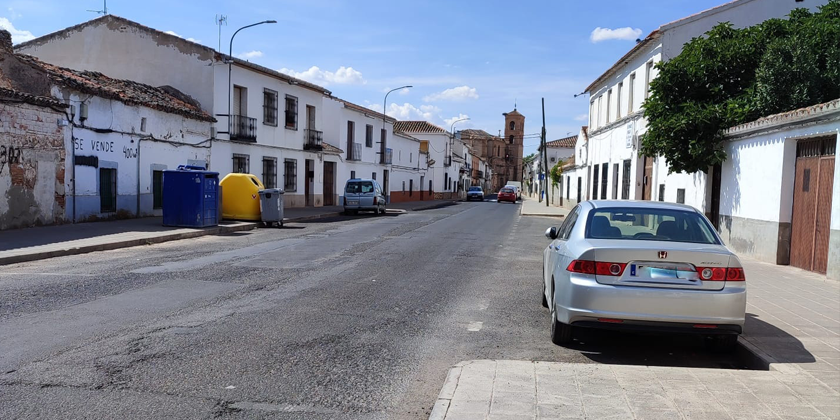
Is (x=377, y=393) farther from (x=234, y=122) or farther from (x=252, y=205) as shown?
(x=234, y=122)

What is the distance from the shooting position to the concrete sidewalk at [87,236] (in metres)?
11.7

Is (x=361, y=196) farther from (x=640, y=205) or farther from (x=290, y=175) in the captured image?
(x=640, y=205)

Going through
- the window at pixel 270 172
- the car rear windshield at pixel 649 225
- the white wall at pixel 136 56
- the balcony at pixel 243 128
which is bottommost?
the car rear windshield at pixel 649 225

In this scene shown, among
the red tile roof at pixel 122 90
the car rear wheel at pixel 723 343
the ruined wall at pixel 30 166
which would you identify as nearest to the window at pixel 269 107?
the red tile roof at pixel 122 90

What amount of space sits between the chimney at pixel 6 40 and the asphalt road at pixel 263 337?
9.04m

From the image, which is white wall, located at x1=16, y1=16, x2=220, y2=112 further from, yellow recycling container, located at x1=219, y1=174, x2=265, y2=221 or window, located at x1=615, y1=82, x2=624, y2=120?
window, located at x1=615, y1=82, x2=624, y2=120

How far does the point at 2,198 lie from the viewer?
48.2ft

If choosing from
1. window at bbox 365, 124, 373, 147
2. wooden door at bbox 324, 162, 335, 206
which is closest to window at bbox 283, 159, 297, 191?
wooden door at bbox 324, 162, 335, 206

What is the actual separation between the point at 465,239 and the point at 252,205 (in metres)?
8.04

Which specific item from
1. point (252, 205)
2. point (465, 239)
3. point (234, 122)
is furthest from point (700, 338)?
point (234, 122)

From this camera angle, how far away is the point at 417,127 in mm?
71688

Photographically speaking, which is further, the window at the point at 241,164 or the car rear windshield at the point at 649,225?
the window at the point at 241,164

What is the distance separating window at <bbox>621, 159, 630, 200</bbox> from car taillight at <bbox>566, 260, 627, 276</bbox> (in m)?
20.0

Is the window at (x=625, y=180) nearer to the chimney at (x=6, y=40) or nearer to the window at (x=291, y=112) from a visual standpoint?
the window at (x=291, y=112)
